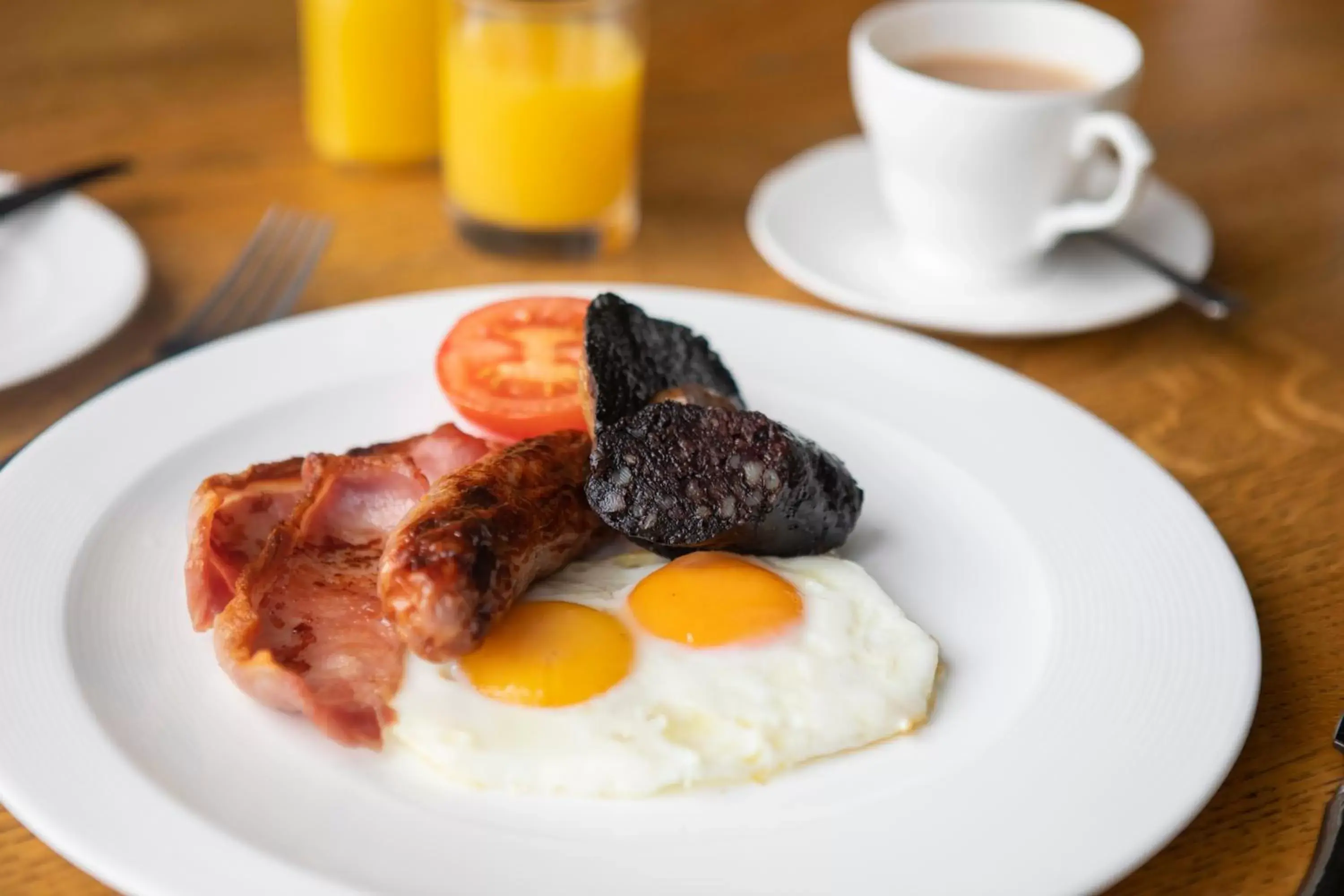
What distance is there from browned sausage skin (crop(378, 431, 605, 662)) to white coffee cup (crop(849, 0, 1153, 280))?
3.58 ft

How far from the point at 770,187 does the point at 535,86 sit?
55 centimetres

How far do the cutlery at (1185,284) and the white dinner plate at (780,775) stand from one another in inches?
21.0

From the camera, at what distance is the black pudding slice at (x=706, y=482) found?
1.68 m

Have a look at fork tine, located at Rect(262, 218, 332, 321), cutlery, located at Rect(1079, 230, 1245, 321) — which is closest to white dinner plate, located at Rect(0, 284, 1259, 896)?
fork tine, located at Rect(262, 218, 332, 321)

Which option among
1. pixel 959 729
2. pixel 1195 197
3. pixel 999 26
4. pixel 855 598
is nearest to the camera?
pixel 959 729

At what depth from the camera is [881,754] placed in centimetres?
150

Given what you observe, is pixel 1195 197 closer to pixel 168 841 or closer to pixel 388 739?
pixel 388 739

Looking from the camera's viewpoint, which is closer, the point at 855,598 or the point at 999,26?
the point at 855,598

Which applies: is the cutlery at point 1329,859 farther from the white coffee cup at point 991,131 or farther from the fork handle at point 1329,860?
the white coffee cup at point 991,131

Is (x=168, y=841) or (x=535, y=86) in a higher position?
(x=535, y=86)

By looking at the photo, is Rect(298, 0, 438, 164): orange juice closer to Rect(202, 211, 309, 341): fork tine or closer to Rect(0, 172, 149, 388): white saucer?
Rect(202, 211, 309, 341): fork tine

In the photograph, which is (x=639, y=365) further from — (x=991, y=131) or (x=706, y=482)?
(x=991, y=131)

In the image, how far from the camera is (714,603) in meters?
1.62

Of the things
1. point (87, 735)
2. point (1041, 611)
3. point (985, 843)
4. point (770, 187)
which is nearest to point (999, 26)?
point (770, 187)
